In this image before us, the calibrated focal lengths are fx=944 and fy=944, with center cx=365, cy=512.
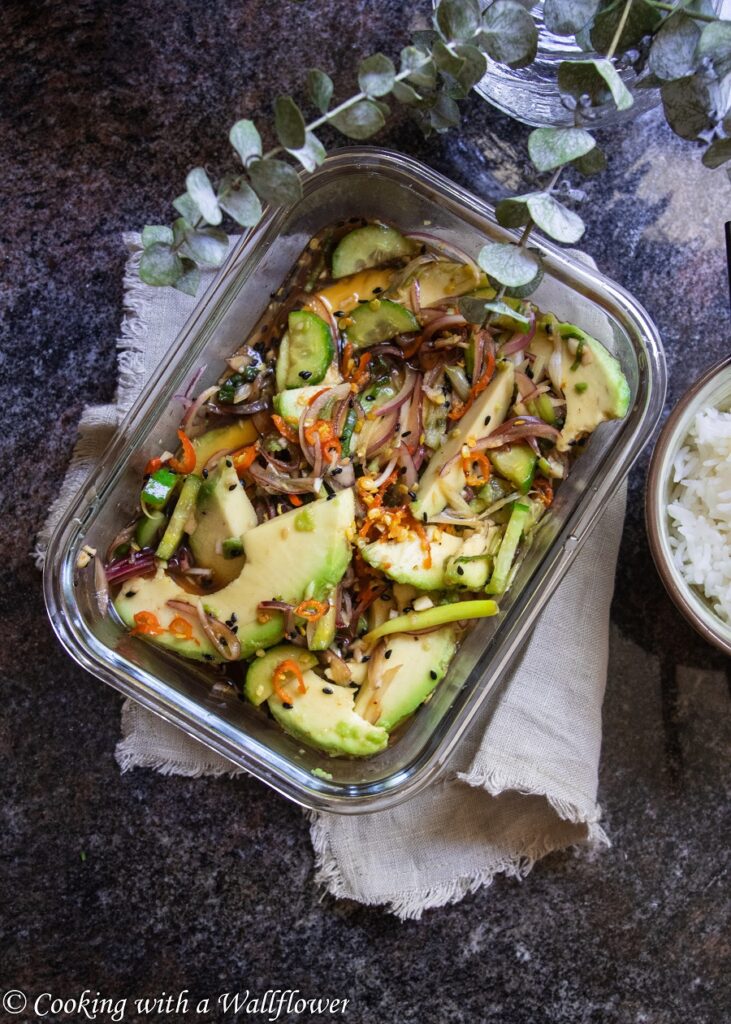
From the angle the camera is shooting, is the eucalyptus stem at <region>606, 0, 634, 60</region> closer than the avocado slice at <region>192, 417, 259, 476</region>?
Yes

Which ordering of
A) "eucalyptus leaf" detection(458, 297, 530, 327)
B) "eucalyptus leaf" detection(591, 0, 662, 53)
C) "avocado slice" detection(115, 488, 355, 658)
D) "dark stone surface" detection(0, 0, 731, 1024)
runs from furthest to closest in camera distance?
1. "dark stone surface" detection(0, 0, 731, 1024)
2. "avocado slice" detection(115, 488, 355, 658)
3. "eucalyptus leaf" detection(458, 297, 530, 327)
4. "eucalyptus leaf" detection(591, 0, 662, 53)

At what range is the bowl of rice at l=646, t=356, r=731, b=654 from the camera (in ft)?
4.97

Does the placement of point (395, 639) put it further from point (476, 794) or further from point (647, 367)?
point (647, 367)

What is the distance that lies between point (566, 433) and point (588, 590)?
1.04 feet

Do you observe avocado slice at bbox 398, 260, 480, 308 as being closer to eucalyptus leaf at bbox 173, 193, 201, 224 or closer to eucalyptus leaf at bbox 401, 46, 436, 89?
eucalyptus leaf at bbox 401, 46, 436, 89

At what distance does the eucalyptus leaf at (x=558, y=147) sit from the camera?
1.10m

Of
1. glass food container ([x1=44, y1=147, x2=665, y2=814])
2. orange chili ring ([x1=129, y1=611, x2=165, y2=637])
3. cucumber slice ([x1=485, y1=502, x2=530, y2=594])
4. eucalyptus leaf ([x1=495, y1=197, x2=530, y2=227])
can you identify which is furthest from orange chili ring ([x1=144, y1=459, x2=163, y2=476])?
eucalyptus leaf ([x1=495, y1=197, x2=530, y2=227])

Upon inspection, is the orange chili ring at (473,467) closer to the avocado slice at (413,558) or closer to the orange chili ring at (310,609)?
the avocado slice at (413,558)

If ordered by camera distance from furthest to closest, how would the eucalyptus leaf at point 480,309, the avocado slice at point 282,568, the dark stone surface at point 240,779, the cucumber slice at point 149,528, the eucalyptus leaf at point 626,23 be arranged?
the dark stone surface at point 240,779
the cucumber slice at point 149,528
the avocado slice at point 282,568
the eucalyptus leaf at point 480,309
the eucalyptus leaf at point 626,23

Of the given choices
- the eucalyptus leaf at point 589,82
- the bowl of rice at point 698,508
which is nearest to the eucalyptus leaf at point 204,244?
the eucalyptus leaf at point 589,82

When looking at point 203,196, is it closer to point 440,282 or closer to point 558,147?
point 558,147

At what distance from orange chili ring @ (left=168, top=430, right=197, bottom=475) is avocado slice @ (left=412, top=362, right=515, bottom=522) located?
1.23ft

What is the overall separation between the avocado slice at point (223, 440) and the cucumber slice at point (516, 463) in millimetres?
Result: 399

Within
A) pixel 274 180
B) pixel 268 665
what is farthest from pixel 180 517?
pixel 274 180
